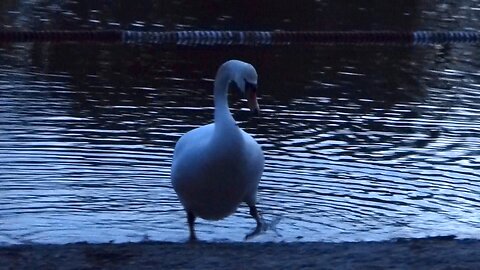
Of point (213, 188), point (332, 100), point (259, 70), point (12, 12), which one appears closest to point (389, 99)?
point (332, 100)

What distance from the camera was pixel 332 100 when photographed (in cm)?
1284

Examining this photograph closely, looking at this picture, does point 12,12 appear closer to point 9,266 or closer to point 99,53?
point 99,53

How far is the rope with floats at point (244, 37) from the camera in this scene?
1688 centimetres

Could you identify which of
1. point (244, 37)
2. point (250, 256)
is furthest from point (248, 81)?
point (244, 37)

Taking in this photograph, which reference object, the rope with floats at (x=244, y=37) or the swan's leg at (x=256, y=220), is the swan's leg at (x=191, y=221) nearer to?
the swan's leg at (x=256, y=220)

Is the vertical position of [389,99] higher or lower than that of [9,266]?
lower

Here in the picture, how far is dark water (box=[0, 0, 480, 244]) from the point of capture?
8242 mm

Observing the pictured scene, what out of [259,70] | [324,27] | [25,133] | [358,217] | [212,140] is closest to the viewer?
[212,140]

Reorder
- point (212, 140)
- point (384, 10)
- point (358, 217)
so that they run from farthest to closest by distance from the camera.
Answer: point (384, 10) → point (358, 217) → point (212, 140)

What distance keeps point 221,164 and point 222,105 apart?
42cm

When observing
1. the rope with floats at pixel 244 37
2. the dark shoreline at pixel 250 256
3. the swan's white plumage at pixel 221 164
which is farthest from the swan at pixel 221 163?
the rope with floats at pixel 244 37

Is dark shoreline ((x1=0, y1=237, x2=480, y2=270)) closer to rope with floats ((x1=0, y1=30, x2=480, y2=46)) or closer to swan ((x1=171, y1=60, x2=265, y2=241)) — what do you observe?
swan ((x1=171, y1=60, x2=265, y2=241))

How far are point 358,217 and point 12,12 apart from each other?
13713 millimetres

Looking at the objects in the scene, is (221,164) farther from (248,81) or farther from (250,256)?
(250,256)
